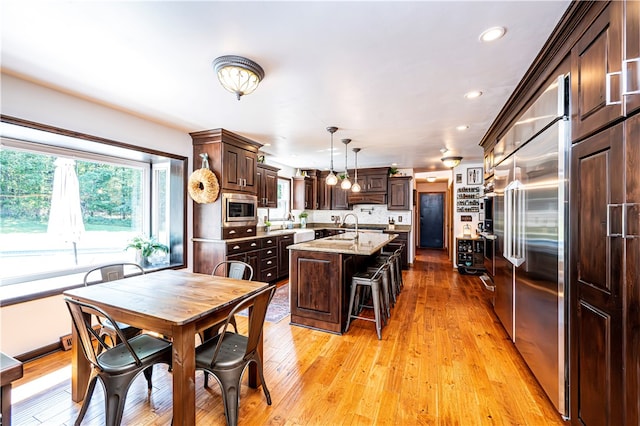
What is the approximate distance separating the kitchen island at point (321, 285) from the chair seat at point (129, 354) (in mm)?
1657

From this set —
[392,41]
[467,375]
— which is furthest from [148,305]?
[467,375]

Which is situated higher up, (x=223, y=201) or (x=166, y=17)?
(x=166, y=17)

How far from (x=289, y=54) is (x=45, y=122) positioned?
249cm

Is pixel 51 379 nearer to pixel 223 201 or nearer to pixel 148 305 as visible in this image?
pixel 148 305

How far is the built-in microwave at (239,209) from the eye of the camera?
4.01 m

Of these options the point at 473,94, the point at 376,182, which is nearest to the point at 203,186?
the point at 473,94

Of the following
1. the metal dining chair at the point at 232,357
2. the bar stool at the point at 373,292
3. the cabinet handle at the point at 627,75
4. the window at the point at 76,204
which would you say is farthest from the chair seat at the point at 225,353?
the cabinet handle at the point at 627,75

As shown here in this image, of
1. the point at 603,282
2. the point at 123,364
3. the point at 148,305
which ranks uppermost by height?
the point at 603,282

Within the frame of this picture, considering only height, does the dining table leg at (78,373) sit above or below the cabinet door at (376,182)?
below

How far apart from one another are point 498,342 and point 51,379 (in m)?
4.15

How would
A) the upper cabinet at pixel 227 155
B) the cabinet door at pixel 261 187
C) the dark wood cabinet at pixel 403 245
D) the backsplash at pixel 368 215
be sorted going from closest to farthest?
1. the upper cabinet at pixel 227 155
2. the cabinet door at pixel 261 187
3. the dark wood cabinet at pixel 403 245
4. the backsplash at pixel 368 215

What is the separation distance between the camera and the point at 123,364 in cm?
158

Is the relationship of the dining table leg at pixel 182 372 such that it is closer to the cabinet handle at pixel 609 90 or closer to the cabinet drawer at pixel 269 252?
the cabinet handle at pixel 609 90

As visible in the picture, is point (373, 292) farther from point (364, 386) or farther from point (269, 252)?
point (269, 252)
